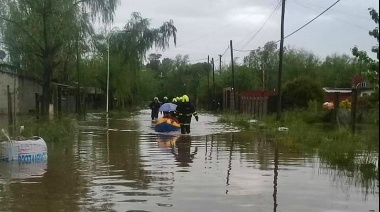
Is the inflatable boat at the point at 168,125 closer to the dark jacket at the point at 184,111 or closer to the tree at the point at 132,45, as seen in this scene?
the dark jacket at the point at 184,111

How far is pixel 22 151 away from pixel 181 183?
15.5 ft

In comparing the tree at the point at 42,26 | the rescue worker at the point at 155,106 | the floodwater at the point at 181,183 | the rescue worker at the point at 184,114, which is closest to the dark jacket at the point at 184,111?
the rescue worker at the point at 184,114

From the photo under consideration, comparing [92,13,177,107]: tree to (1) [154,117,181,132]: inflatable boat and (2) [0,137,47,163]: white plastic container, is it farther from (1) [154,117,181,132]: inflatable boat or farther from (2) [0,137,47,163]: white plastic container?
(2) [0,137,47,163]: white plastic container

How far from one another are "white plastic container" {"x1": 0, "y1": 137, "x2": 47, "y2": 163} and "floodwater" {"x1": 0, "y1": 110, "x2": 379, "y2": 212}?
1.17 feet

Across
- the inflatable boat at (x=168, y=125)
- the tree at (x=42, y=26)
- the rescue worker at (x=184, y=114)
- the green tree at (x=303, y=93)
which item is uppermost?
the tree at (x=42, y=26)

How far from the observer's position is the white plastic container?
13711mm

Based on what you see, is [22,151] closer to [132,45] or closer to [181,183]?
[181,183]

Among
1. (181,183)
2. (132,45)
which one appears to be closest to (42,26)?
(181,183)

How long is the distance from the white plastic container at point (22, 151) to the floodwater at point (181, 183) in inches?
14.1

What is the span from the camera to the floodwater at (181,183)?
8.86 meters

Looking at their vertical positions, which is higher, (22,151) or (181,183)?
(22,151)

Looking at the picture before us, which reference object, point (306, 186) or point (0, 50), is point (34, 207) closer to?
point (306, 186)

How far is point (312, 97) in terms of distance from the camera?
1650 inches

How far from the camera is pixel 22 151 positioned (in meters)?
13.7
